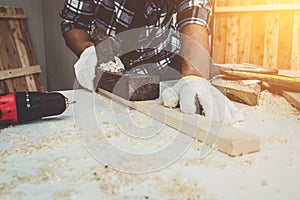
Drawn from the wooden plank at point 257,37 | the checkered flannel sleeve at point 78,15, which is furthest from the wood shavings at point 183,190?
the wooden plank at point 257,37

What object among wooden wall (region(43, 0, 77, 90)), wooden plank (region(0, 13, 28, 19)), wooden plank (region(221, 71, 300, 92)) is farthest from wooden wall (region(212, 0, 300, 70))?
wooden plank (region(221, 71, 300, 92))

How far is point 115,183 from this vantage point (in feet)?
1.72

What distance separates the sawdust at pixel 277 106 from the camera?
985 mm

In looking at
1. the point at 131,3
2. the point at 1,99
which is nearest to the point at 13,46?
the point at 131,3

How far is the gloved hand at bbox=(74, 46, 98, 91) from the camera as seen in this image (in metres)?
1.31

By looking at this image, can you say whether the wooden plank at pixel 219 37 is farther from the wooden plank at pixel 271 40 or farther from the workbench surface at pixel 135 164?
the workbench surface at pixel 135 164

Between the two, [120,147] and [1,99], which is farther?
[1,99]

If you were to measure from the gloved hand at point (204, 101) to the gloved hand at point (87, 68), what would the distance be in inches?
18.7

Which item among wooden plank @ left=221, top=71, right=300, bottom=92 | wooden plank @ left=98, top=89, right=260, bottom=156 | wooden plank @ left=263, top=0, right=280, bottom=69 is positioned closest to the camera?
wooden plank @ left=98, top=89, right=260, bottom=156

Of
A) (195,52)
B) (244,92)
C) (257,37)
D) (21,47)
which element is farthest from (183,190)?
(257,37)

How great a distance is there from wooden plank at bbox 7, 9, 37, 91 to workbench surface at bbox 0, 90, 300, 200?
9.00ft

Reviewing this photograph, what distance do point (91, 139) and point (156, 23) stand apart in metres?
0.98

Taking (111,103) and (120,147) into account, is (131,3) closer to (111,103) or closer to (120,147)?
(111,103)

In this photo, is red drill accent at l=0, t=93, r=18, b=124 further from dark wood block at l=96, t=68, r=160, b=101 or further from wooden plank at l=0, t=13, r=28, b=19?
wooden plank at l=0, t=13, r=28, b=19
